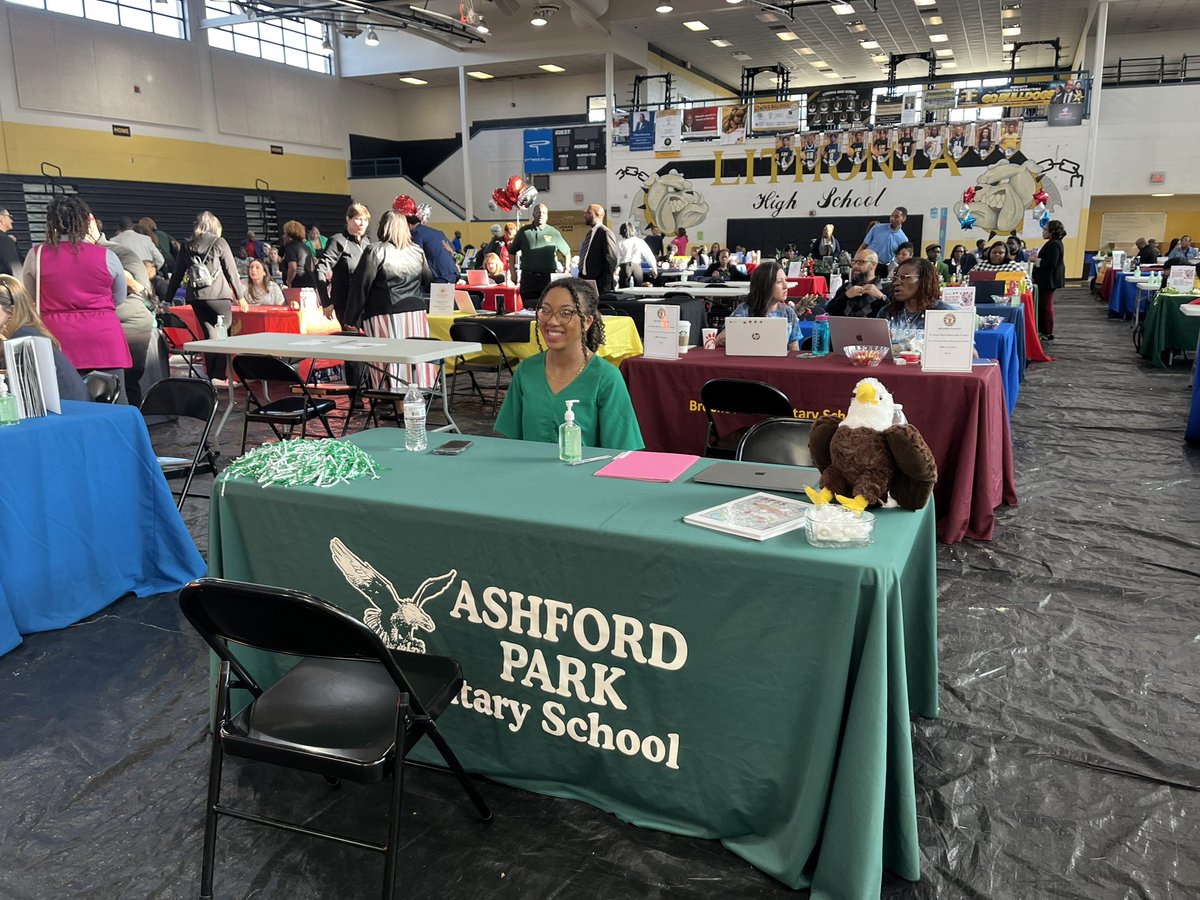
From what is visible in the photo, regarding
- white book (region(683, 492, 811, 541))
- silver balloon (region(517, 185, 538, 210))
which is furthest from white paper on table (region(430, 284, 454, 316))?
white book (region(683, 492, 811, 541))

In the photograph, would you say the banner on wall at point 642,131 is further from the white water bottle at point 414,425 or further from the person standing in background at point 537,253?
the white water bottle at point 414,425

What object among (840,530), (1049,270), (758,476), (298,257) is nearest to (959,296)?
(758,476)

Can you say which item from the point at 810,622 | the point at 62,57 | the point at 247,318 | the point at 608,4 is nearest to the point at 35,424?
the point at 810,622

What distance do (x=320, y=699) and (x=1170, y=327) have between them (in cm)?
896

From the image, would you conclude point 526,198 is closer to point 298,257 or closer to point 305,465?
point 298,257

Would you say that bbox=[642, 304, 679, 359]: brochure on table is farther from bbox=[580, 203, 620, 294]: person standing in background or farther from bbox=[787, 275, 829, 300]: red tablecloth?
bbox=[787, 275, 829, 300]: red tablecloth

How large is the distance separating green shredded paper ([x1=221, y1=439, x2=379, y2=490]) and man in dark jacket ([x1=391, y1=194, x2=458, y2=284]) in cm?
475

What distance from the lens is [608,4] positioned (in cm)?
1692

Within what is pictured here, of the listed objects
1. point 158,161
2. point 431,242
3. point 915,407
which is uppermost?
point 158,161

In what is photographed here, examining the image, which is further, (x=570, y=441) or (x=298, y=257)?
(x=298, y=257)

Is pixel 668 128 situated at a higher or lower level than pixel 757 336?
higher

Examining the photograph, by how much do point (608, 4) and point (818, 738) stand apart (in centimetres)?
1809

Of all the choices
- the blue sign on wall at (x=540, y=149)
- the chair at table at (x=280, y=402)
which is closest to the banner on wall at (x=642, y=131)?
the blue sign on wall at (x=540, y=149)

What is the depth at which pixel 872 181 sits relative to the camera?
16.5 metres
